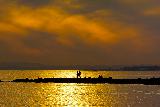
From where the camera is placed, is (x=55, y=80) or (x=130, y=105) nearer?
(x=130, y=105)

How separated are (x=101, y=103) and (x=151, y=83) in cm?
6003

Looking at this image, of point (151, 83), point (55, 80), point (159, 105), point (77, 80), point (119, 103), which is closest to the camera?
point (159, 105)

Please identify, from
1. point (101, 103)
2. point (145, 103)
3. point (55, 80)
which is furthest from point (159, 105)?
point (55, 80)

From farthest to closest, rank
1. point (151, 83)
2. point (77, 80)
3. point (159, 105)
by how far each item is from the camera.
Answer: point (77, 80)
point (151, 83)
point (159, 105)

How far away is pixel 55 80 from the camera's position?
161 metres

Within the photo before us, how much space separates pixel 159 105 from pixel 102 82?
246 feet

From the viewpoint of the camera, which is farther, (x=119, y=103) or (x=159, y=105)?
(x=119, y=103)

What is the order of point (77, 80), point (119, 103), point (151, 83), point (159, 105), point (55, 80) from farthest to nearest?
1. point (55, 80)
2. point (77, 80)
3. point (151, 83)
4. point (119, 103)
5. point (159, 105)

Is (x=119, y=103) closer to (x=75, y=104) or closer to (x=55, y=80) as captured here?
(x=75, y=104)

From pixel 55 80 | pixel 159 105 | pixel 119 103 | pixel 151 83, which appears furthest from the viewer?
pixel 55 80

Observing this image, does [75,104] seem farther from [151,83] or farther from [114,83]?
[114,83]

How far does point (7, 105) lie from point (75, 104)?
11.3m

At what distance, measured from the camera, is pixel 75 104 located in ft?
247

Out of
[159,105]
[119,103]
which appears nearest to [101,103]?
[119,103]
